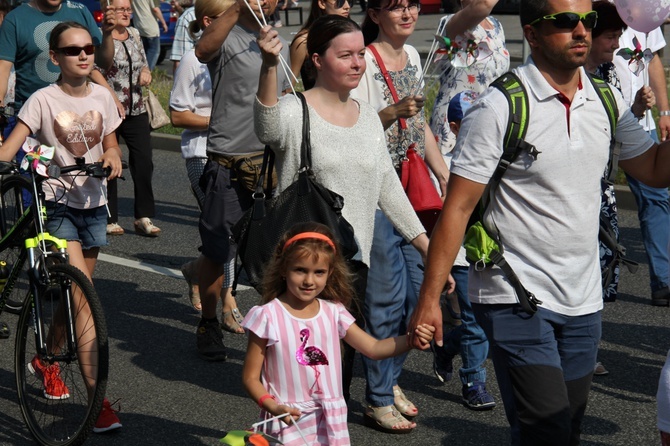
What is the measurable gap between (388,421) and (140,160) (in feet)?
16.5

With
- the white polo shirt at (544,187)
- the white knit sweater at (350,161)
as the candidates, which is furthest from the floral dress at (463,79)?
the white polo shirt at (544,187)

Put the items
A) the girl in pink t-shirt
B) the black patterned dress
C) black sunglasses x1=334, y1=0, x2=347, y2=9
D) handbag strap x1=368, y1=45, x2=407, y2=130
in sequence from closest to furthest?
handbag strap x1=368, y1=45, x2=407, y2=130 < the girl in pink t-shirt < the black patterned dress < black sunglasses x1=334, y1=0, x2=347, y2=9

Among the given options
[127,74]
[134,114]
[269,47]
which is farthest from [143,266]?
[269,47]

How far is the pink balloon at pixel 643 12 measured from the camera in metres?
4.88

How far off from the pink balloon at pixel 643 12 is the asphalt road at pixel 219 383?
182 centimetres

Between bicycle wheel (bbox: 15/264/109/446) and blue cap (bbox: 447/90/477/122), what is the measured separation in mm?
2086

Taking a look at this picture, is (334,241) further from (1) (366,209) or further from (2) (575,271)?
(2) (575,271)

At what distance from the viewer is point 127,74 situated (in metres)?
9.88

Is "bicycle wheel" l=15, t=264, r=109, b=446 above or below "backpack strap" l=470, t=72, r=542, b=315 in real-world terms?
below

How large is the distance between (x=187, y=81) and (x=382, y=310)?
266 cm

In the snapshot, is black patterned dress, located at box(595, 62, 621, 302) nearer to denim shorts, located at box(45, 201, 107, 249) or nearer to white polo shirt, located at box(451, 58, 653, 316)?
white polo shirt, located at box(451, 58, 653, 316)

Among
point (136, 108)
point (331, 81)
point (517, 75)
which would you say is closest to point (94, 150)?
point (331, 81)

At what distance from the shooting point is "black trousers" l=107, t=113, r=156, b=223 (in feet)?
32.6

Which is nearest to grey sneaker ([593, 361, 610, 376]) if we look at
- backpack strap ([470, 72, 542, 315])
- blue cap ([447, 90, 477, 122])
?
blue cap ([447, 90, 477, 122])
